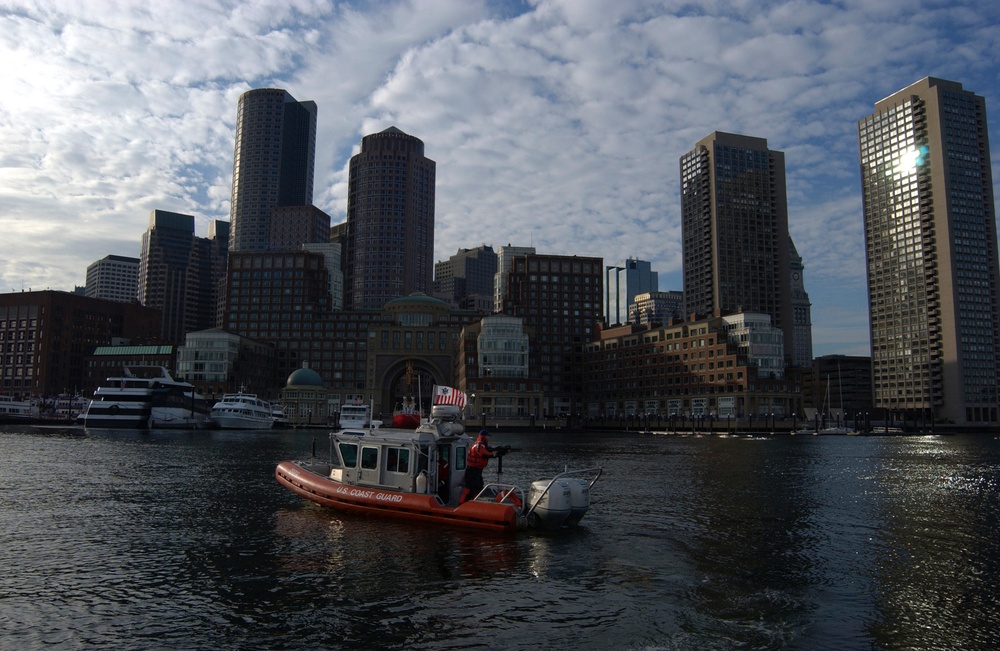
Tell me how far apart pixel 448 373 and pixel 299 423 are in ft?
137

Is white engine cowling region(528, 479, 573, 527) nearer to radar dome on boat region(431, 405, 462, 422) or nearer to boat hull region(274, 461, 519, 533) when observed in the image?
boat hull region(274, 461, 519, 533)

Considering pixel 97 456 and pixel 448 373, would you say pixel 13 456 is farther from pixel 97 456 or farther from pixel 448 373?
pixel 448 373

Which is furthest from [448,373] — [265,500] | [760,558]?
[760,558]

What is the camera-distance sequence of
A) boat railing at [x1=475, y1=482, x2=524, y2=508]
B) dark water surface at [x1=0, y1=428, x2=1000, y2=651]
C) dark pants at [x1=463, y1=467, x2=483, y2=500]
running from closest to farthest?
dark water surface at [x1=0, y1=428, x2=1000, y2=651]
boat railing at [x1=475, y1=482, x2=524, y2=508]
dark pants at [x1=463, y1=467, x2=483, y2=500]

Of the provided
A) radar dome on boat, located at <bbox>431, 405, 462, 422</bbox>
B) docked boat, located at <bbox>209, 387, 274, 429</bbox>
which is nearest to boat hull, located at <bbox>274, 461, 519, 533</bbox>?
radar dome on boat, located at <bbox>431, 405, 462, 422</bbox>

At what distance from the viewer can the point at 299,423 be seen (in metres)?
170

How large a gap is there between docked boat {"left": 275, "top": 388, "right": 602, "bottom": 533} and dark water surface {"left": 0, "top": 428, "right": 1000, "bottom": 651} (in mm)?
723

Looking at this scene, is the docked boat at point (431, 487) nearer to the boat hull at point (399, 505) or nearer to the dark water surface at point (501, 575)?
the boat hull at point (399, 505)

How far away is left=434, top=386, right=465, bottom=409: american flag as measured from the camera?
2762 centimetres

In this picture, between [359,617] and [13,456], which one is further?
[13,456]

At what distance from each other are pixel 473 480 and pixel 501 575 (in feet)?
23.8

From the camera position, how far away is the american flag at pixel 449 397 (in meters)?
27.6

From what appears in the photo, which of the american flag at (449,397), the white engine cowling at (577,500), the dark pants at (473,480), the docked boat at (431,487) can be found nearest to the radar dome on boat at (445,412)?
the docked boat at (431,487)

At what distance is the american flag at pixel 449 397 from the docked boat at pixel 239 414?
115m
